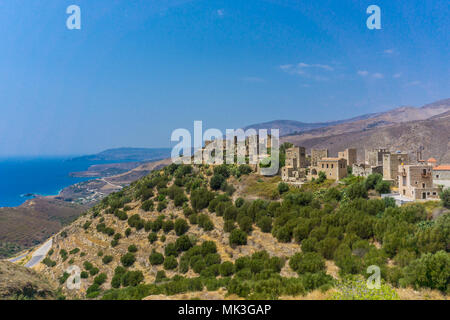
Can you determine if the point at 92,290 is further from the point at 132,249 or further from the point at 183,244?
the point at 183,244

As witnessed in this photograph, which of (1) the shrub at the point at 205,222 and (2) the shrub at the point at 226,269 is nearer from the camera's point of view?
(2) the shrub at the point at 226,269

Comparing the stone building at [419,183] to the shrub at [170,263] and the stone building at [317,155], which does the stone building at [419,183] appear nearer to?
the stone building at [317,155]

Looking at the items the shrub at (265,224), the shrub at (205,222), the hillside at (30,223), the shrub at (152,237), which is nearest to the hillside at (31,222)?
the hillside at (30,223)

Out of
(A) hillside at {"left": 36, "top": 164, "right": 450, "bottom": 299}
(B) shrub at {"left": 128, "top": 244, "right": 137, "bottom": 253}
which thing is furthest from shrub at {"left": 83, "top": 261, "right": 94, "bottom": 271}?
(B) shrub at {"left": 128, "top": 244, "right": 137, "bottom": 253}

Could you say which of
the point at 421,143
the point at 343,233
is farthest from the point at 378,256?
the point at 421,143

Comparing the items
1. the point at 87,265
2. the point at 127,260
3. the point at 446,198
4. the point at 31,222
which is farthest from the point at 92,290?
the point at 31,222

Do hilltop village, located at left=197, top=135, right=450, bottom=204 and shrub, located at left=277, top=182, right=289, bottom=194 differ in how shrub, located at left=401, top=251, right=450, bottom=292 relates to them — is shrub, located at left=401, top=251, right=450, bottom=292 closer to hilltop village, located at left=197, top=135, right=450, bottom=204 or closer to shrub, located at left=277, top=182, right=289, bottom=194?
hilltop village, located at left=197, top=135, right=450, bottom=204
